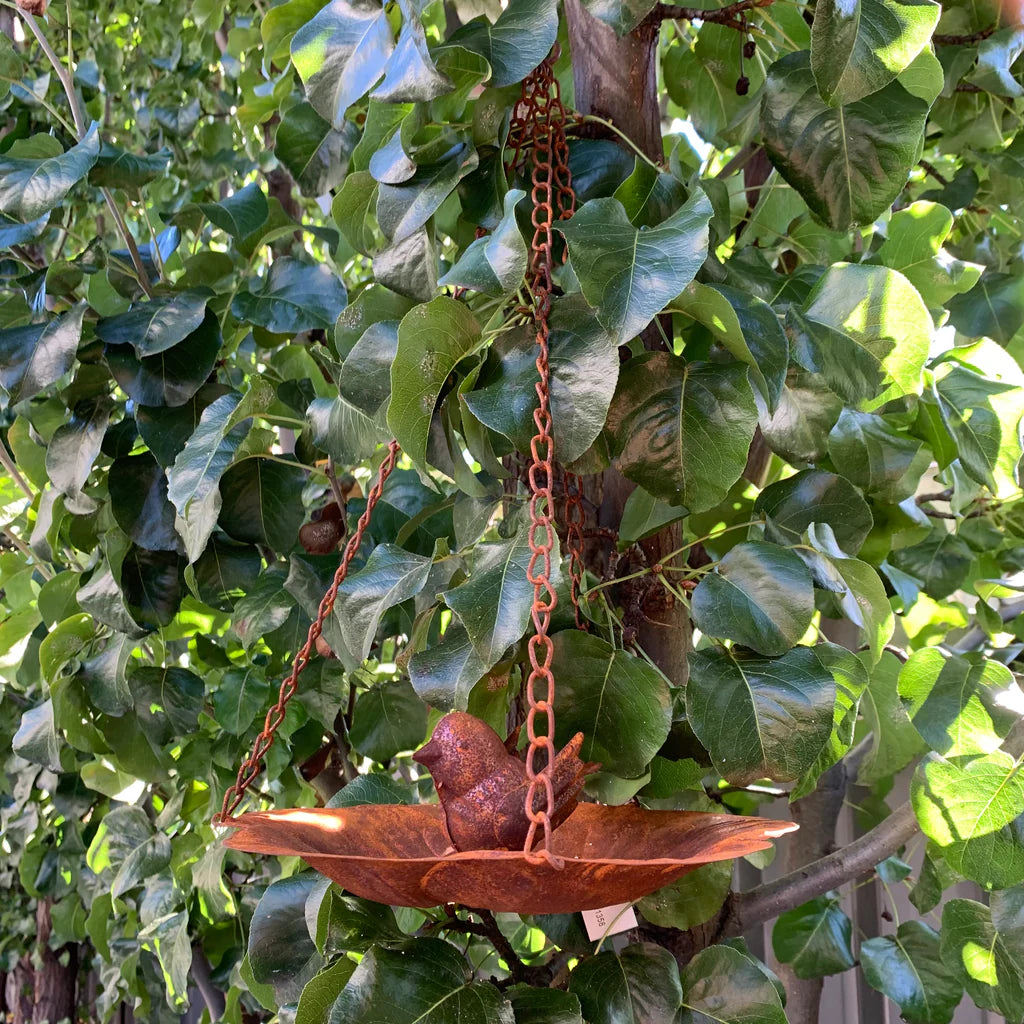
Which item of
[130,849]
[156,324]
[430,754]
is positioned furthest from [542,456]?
[130,849]

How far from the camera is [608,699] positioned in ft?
2.16

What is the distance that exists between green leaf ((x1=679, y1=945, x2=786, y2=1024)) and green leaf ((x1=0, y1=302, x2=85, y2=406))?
0.73 m

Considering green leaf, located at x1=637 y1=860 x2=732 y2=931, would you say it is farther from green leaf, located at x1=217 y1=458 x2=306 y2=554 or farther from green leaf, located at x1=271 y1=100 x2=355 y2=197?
green leaf, located at x1=271 y1=100 x2=355 y2=197

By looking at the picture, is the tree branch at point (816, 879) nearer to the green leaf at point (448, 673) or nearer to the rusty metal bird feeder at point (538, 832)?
the rusty metal bird feeder at point (538, 832)

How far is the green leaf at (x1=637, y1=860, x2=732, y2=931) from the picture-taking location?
76cm

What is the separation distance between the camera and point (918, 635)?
1248 millimetres

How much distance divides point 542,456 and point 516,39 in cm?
29

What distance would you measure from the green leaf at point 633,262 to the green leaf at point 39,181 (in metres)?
0.51

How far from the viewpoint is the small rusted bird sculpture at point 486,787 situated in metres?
0.56

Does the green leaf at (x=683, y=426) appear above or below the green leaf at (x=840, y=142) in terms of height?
below

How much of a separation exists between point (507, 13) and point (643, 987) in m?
0.70

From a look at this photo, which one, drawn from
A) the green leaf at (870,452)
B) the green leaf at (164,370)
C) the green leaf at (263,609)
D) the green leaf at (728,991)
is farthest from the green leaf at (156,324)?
the green leaf at (728,991)

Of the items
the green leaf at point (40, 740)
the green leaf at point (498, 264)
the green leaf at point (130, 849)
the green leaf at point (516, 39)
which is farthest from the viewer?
the green leaf at point (130, 849)

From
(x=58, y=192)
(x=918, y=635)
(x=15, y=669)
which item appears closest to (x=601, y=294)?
(x=58, y=192)
